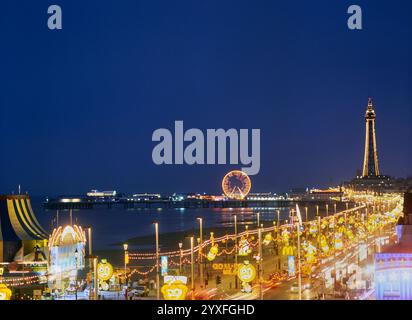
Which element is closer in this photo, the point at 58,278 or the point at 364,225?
the point at 58,278

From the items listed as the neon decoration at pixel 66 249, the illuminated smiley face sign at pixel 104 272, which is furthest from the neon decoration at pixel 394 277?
the neon decoration at pixel 66 249

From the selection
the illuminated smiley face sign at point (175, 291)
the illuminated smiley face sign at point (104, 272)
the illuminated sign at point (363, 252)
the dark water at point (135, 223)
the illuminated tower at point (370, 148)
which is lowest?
the dark water at point (135, 223)

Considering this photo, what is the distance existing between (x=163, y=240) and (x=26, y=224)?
78.5ft

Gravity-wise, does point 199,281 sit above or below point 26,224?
below

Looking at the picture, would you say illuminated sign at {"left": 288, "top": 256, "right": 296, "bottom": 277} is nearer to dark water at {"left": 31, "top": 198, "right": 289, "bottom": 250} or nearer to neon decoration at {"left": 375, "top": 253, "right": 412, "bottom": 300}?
neon decoration at {"left": 375, "top": 253, "right": 412, "bottom": 300}

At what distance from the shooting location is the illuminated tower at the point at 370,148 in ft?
467

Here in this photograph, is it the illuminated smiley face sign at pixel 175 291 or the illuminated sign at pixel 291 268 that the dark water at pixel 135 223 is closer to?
the illuminated sign at pixel 291 268

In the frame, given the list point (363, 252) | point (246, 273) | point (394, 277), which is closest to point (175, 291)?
point (394, 277)

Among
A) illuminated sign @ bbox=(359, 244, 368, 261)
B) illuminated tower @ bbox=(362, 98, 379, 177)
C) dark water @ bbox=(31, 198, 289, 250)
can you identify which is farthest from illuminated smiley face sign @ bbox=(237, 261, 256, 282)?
illuminated tower @ bbox=(362, 98, 379, 177)

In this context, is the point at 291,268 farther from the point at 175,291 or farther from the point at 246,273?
the point at 175,291

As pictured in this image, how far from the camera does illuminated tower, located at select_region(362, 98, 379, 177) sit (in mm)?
142250
